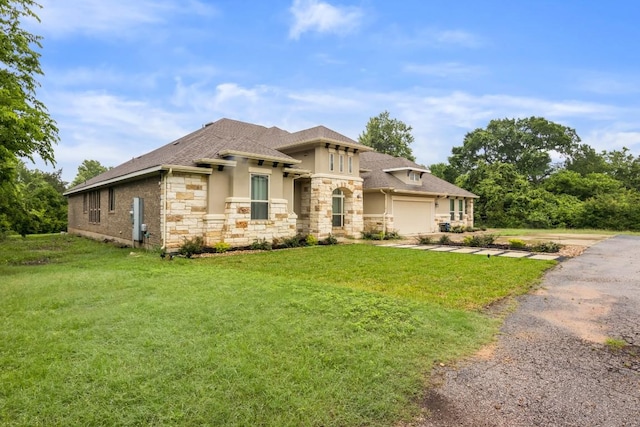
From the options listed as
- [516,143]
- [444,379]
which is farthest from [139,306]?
[516,143]

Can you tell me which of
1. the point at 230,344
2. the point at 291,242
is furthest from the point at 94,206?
the point at 230,344

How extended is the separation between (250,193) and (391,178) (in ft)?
35.2

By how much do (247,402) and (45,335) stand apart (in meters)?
2.80

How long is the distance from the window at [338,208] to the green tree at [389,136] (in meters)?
25.4

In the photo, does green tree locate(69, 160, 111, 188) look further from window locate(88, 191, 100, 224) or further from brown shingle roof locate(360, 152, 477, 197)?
brown shingle roof locate(360, 152, 477, 197)

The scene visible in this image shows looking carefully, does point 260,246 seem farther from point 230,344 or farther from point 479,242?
point 230,344

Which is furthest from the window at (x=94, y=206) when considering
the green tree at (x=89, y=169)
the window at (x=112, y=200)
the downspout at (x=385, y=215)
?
the green tree at (x=89, y=169)

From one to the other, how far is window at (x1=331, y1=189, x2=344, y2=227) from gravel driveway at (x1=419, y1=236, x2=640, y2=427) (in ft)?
41.0

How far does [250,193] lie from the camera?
12883 millimetres

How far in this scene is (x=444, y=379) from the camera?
2.92 metres

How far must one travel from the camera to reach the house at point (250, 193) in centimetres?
1184

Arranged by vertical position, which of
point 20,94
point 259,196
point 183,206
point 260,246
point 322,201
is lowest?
point 260,246

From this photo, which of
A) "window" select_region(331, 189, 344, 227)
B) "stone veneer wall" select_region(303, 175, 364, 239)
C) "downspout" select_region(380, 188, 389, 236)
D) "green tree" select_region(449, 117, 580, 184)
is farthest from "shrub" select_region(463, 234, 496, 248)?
"green tree" select_region(449, 117, 580, 184)

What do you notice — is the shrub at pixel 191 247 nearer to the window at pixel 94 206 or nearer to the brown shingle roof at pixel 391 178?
the window at pixel 94 206
